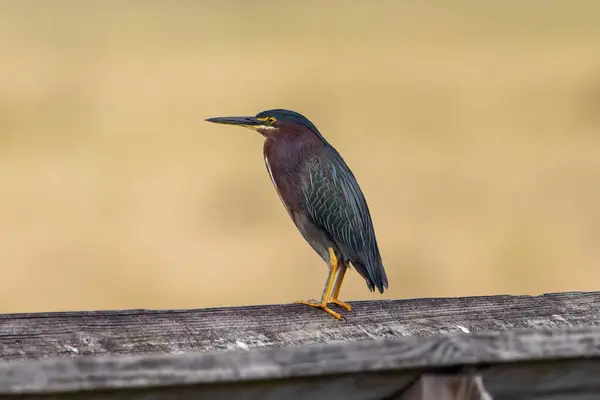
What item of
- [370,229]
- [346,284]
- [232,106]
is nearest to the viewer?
[370,229]

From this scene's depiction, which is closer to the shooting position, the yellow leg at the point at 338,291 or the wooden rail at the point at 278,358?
the wooden rail at the point at 278,358

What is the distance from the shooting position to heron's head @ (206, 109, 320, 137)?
11.6ft

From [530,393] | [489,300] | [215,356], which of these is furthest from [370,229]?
[215,356]

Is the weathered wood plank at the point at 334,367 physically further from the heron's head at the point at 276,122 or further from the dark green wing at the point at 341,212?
the heron's head at the point at 276,122

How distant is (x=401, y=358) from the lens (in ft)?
4.59

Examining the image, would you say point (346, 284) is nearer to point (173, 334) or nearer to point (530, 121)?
point (530, 121)

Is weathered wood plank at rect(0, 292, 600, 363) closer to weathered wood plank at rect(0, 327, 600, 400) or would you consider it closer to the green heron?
weathered wood plank at rect(0, 327, 600, 400)

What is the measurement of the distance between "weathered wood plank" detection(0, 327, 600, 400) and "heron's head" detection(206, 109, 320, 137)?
204 centimetres

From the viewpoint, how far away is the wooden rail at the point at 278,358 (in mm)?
1304

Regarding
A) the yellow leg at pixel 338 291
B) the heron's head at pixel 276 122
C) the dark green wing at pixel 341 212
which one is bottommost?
the yellow leg at pixel 338 291

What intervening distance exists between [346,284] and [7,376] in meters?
5.96

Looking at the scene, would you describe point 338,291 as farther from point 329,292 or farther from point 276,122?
point 276,122

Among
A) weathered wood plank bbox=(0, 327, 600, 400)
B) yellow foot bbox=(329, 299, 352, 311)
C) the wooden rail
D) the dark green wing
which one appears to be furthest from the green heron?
weathered wood plank bbox=(0, 327, 600, 400)

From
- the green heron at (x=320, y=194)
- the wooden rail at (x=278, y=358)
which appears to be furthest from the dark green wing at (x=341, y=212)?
the wooden rail at (x=278, y=358)
